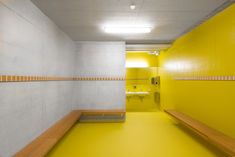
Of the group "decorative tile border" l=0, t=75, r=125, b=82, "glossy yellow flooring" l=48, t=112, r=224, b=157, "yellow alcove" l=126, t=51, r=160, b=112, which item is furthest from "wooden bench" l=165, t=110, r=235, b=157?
"yellow alcove" l=126, t=51, r=160, b=112

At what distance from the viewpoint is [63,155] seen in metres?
3.43

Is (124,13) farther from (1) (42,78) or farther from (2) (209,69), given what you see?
(2) (209,69)

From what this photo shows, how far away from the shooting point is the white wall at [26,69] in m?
2.40

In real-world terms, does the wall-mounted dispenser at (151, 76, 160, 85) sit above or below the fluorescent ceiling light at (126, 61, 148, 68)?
below

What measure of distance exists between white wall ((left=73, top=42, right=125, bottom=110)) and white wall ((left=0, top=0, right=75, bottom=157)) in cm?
169

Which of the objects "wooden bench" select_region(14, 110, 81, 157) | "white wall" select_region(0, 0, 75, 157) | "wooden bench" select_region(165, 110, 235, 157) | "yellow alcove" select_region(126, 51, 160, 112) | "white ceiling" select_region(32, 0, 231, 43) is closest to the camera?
"white wall" select_region(0, 0, 75, 157)

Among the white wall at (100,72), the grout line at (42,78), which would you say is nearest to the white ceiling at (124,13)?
the white wall at (100,72)

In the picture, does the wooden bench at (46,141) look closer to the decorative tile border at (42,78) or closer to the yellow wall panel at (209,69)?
the decorative tile border at (42,78)

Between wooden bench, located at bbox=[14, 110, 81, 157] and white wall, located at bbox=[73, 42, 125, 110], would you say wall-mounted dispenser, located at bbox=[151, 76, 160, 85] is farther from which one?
wooden bench, located at bbox=[14, 110, 81, 157]

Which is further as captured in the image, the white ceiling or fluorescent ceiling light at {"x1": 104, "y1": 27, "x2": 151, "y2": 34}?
fluorescent ceiling light at {"x1": 104, "y1": 27, "x2": 151, "y2": 34}

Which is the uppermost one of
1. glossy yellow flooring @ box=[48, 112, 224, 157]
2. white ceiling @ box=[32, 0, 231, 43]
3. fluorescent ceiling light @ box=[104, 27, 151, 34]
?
white ceiling @ box=[32, 0, 231, 43]

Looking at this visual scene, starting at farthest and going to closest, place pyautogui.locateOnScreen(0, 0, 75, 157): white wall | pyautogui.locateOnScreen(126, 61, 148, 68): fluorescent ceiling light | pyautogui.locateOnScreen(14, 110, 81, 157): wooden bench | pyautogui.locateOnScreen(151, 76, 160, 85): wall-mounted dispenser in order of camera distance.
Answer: pyautogui.locateOnScreen(126, 61, 148, 68): fluorescent ceiling light
pyautogui.locateOnScreen(151, 76, 160, 85): wall-mounted dispenser
pyautogui.locateOnScreen(14, 110, 81, 157): wooden bench
pyautogui.locateOnScreen(0, 0, 75, 157): white wall

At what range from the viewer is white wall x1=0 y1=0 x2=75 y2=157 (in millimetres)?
2404

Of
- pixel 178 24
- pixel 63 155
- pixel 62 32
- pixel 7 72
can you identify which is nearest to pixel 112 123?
pixel 63 155
